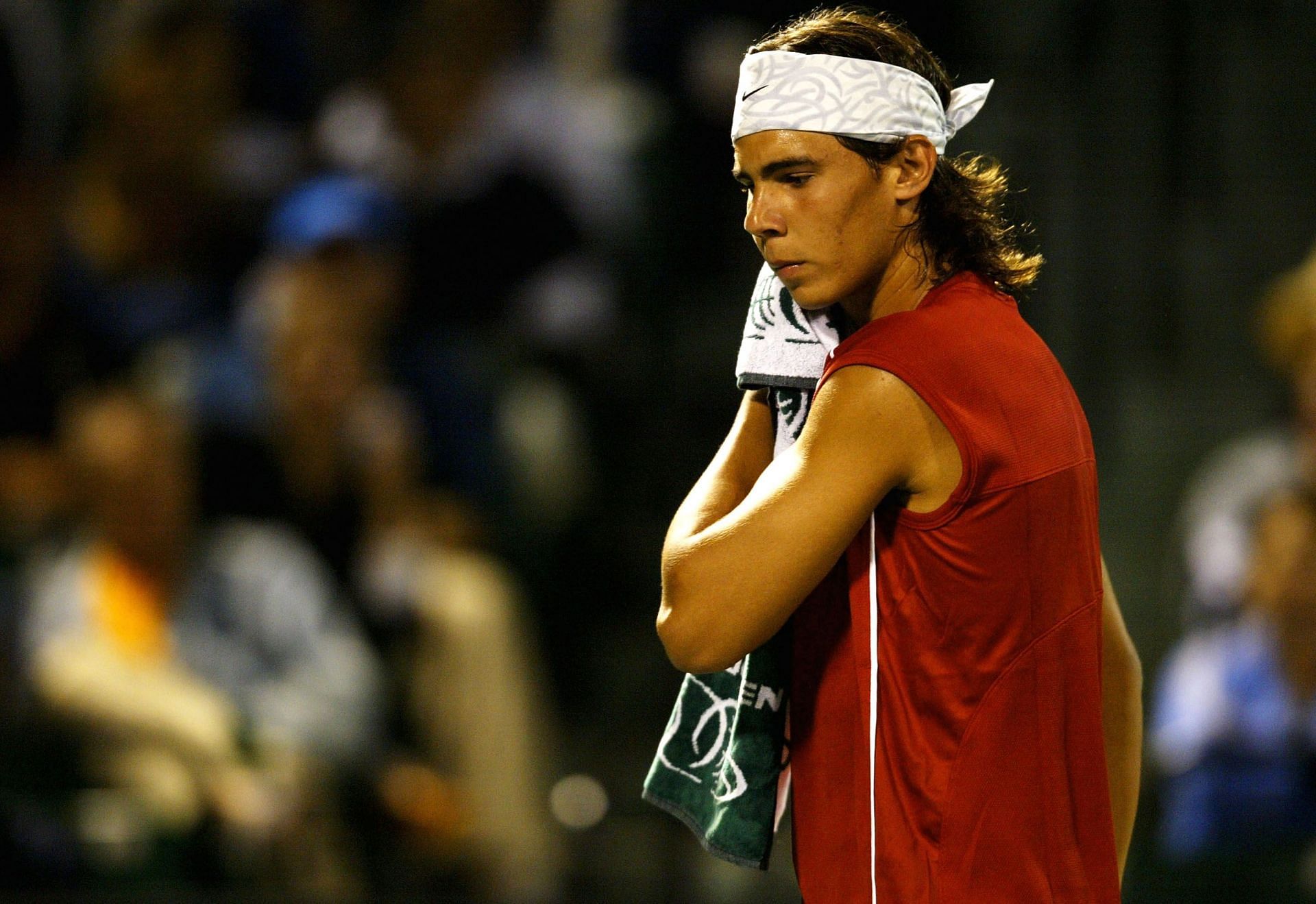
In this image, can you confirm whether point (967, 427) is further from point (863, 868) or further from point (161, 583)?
point (161, 583)

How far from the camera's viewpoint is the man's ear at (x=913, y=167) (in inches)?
74.8

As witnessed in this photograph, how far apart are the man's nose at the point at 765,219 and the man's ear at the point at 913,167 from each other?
0.43 feet

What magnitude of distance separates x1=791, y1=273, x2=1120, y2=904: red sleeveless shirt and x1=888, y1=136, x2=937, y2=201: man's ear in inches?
4.3

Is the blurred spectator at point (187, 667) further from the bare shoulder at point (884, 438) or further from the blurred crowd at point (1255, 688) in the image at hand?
the bare shoulder at point (884, 438)

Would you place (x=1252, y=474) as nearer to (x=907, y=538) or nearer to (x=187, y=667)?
(x=187, y=667)

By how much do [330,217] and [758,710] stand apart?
3.09 metres

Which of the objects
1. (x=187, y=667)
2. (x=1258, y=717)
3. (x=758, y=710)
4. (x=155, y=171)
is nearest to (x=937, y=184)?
(x=758, y=710)

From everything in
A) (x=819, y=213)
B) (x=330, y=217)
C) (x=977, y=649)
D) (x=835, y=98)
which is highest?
(x=330, y=217)

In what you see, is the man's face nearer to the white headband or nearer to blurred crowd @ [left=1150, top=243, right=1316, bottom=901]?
the white headband

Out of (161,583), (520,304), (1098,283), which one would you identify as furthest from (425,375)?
(1098,283)

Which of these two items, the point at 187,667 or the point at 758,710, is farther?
the point at 187,667

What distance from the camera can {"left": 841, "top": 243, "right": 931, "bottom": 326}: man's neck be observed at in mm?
1914

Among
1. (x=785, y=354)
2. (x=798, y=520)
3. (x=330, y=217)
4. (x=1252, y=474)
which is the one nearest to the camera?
(x=798, y=520)

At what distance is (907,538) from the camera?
1819mm
